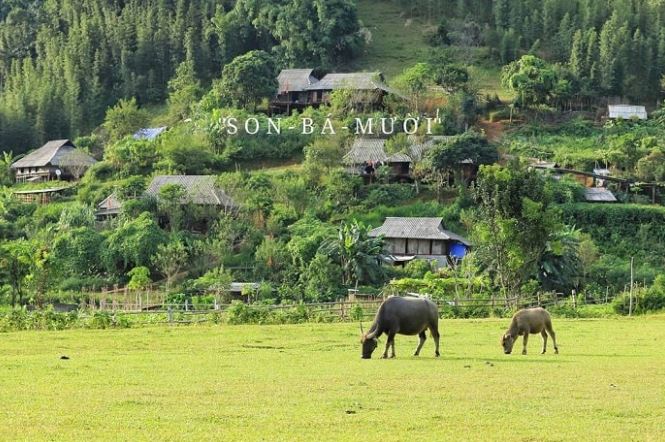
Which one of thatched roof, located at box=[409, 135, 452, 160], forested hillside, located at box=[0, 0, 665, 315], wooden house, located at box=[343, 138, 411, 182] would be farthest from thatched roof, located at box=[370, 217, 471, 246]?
wooden house, located at box=[343, 138, 411, 182]

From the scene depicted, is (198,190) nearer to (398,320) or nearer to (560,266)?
(560,266)

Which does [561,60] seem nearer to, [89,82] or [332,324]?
[89,82]

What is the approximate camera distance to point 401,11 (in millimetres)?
101312

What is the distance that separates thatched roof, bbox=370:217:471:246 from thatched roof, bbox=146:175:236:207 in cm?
854

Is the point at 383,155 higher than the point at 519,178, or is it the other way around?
the point at 519,178

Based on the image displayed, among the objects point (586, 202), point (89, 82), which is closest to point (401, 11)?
point (89, 82)

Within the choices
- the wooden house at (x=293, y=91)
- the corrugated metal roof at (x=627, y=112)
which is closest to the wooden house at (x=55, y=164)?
the wooden house at (x=293, y=91)

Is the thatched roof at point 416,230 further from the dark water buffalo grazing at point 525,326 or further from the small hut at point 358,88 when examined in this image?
the dark water buffalo grazing at point 525,326

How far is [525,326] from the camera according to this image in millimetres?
25344

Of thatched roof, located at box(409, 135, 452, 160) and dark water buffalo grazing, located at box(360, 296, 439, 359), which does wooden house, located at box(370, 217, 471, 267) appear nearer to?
thatched roof, located at box(409, 135, 452, 160)

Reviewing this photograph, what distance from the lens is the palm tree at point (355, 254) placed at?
171 ft

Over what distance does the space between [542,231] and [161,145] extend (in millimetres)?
31931

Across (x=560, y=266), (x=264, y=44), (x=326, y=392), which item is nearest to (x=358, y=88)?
(x=264, y=44)

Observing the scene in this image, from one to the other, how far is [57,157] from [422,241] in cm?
2779
